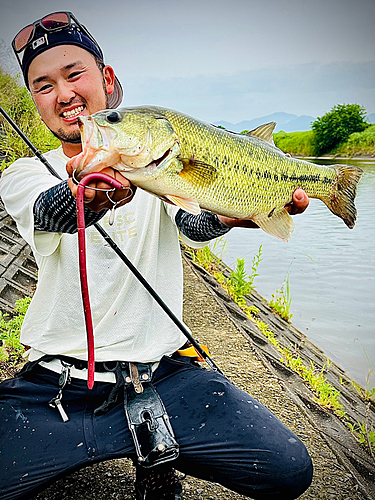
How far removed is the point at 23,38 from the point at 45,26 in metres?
0.16

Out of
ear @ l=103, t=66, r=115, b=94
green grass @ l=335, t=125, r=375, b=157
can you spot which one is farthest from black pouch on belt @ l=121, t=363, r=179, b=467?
green grass @ l=335, t=125, r=375, b=157

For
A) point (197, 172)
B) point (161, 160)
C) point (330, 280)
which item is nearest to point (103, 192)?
point (161, 160)

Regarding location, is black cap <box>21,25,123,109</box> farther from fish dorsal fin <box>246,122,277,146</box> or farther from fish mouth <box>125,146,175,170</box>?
fish mouth <box>125,146,175,170</box>

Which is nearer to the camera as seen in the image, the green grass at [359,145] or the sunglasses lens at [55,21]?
the sunglasses lens at [55,21]

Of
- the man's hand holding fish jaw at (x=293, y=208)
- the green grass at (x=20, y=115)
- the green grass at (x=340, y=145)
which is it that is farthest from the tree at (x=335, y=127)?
the man's hand holding fish jaw at (x=293, y=208)

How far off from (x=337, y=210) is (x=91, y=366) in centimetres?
175

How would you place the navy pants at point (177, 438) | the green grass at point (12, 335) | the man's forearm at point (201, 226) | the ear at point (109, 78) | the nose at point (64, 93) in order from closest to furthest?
the navy pants at point (177, 438), the man's forearm at point (201, 226), the nose at point (64, 93), the ear at point (109, 78), the green grass at point (12, 335)

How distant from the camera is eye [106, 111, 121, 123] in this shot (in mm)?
1678

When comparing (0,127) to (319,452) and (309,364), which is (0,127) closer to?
(309,364)

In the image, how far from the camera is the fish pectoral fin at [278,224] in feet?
7.63

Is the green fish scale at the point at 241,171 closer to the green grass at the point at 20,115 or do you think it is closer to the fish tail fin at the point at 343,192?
the fish tail fin at the point at 343,192

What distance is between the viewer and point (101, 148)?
1632mm

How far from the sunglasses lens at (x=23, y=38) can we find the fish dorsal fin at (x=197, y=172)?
4.94 feet

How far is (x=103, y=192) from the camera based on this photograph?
5.59 feet
